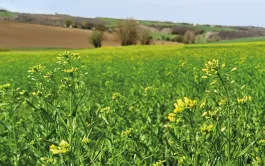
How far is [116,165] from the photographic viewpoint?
3.36 m

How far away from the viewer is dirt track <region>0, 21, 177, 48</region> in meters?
87.0

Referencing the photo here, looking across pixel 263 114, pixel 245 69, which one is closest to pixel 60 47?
pixel 245 69

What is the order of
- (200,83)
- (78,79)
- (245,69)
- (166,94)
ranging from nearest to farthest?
(78,79), (166,94), (200,83), (245,69)

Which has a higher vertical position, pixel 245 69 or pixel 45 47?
pixel 245 69

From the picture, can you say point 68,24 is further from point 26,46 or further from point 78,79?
point 78,79

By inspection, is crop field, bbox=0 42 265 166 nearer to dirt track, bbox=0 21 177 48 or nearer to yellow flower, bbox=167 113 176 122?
yellow flower, bbox=167 113 176 122

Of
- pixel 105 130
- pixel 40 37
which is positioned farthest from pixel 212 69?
pixel 40 37

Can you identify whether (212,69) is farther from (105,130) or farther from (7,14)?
(7,14)

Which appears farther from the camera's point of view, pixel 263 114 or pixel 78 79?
pixel 263 114

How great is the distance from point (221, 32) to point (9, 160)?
131 m


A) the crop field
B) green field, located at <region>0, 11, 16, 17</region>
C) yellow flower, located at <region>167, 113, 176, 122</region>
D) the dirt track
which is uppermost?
yellow flower, located at <region>167, 113, 176, 122</region>

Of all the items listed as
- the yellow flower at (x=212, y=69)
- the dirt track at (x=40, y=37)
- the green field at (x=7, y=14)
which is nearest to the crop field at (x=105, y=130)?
the yellow flower at (x=212, y=69)

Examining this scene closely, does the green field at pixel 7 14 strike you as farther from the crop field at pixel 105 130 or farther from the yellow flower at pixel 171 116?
the yellow flower at pixel 171 116

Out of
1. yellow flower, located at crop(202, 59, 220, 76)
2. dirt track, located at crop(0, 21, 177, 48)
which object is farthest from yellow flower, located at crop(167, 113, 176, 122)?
dirt track, located at crop(0, 21, 177, 48)
